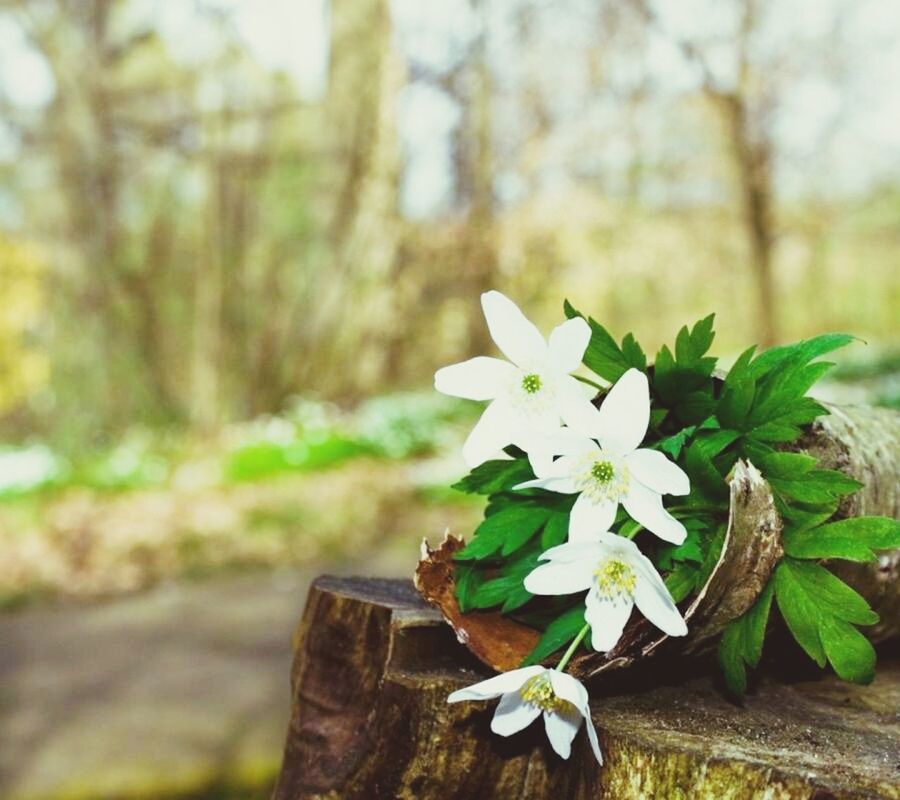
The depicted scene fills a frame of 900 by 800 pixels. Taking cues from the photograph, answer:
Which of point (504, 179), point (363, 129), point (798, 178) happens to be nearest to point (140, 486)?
point (363, 129)

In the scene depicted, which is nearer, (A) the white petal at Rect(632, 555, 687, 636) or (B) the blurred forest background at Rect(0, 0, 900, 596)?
(A) the white petal at Rect(632, 555, 687, 636)

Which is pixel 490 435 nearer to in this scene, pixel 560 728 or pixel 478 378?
pixel 478 378

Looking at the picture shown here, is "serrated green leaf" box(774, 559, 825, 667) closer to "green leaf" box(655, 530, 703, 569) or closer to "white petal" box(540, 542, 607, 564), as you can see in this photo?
"green leaf" box(655, 530, 703, 569)

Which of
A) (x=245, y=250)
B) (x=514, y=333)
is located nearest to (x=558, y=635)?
(x=514, y=333)

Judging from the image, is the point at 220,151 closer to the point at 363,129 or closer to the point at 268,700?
the point at 363,129

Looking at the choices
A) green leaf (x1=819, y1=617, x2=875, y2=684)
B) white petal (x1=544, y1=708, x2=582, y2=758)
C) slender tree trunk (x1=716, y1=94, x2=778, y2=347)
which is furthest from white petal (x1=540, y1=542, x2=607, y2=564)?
slender tree trunk (x1=716, y1=94, x2=778, y2=347)

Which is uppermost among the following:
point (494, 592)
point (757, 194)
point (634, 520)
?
point (757, 194)

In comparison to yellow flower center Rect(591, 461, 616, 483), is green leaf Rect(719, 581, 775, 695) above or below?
below
